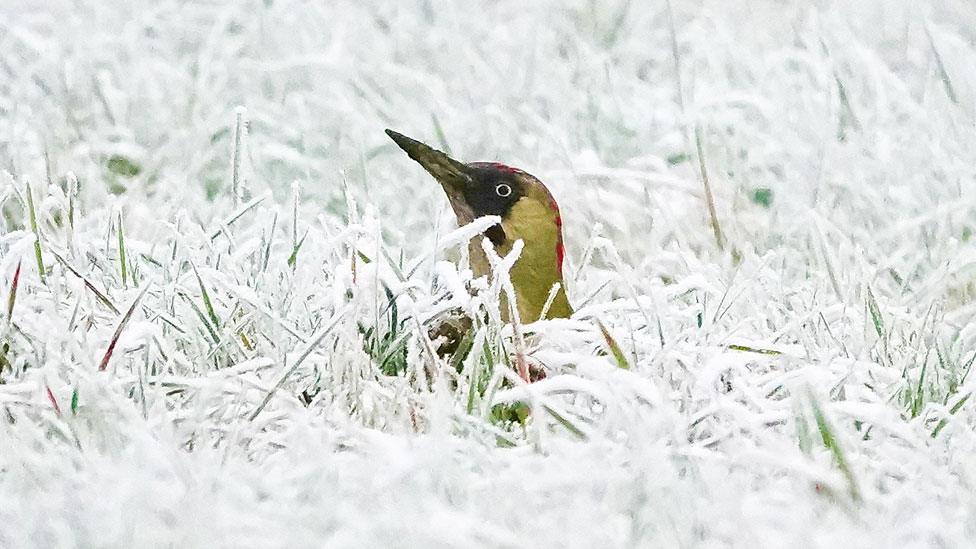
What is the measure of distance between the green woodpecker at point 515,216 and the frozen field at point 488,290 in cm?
9

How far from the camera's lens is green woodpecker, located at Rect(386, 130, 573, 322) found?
2.78 metres

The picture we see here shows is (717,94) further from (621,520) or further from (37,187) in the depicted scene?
(621,520)

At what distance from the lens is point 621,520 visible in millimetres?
1668

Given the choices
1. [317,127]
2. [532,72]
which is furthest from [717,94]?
[317,127]

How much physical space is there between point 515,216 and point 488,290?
20.4 inches

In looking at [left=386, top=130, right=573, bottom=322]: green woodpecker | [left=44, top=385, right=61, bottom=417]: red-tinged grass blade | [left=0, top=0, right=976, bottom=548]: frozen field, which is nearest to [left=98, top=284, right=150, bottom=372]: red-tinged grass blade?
[left=0, top=0, right=976, bottom=548]: frozen field

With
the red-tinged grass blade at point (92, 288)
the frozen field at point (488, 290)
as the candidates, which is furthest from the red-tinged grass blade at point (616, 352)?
Answer: the red-tinged grass blade at point (92, 288)

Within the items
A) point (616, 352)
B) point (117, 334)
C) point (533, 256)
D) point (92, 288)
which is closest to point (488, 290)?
point (616, 352)

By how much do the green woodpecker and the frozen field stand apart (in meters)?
0.09

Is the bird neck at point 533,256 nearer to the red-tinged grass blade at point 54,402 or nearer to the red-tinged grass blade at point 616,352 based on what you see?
the red-tinged grass blade at point 616,352

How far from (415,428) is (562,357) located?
25cm

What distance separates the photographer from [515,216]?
2.88 m

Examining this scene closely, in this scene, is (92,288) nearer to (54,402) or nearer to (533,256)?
(54,402)

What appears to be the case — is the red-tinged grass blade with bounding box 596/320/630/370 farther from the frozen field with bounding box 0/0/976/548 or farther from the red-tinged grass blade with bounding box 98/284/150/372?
the red-tinged grass blade with bounding box 98/284/150/372
